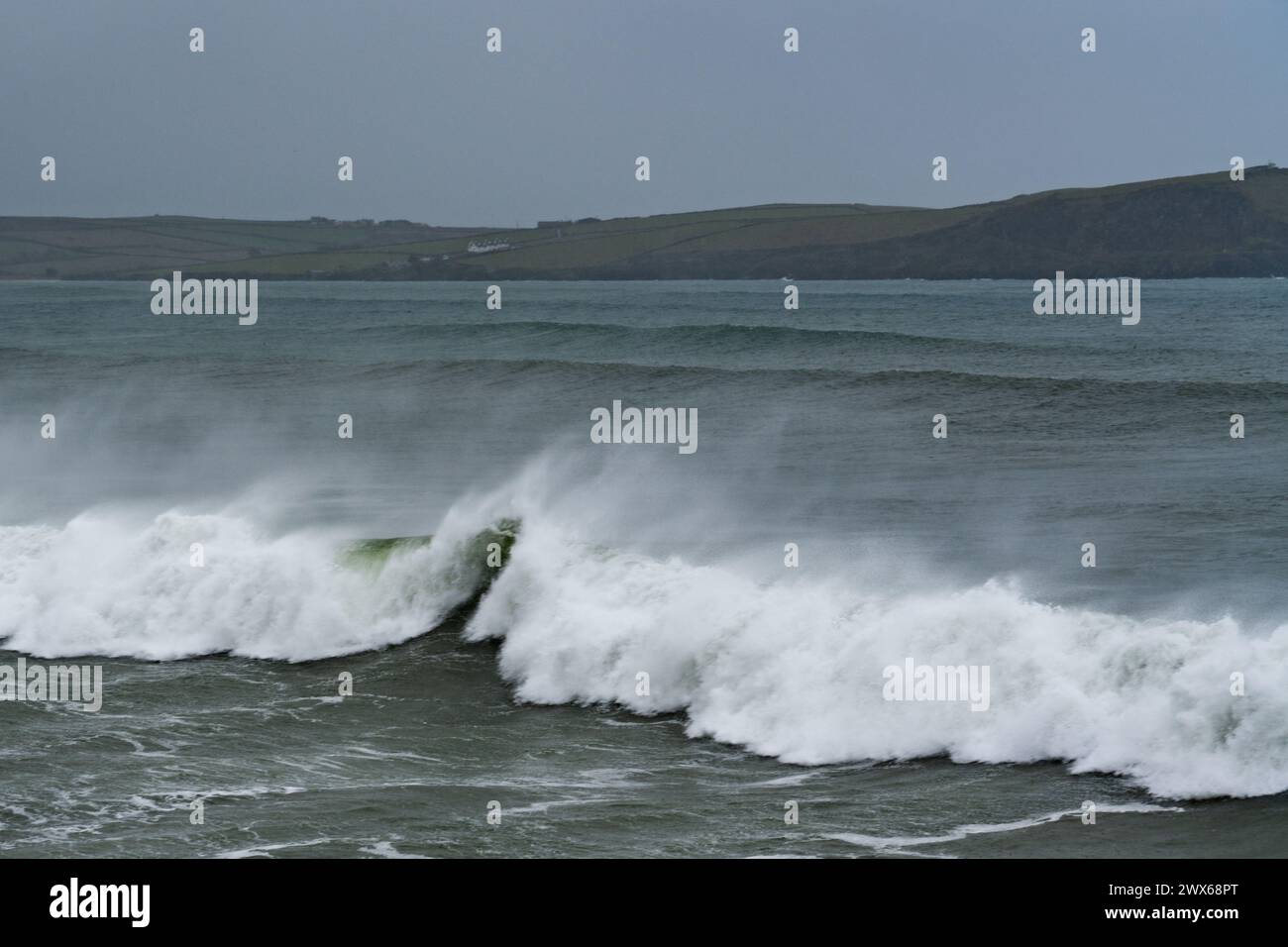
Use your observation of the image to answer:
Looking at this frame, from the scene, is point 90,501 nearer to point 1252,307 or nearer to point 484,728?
point 484,728

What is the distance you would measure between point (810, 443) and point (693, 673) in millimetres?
14112

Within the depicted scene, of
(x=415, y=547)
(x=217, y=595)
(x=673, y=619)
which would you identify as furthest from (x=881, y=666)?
(x=217, y=595)

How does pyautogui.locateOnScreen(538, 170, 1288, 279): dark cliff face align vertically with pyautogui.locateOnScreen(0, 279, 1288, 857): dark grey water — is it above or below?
above

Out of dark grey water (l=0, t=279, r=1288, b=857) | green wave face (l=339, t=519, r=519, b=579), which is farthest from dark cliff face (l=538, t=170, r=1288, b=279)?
green wave face (l=339, t=519, r=519, b=579)

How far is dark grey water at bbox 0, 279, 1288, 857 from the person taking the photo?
518 inches

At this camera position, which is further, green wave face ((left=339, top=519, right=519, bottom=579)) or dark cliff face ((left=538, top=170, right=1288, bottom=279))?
dark cliff face ((left=538, top=170, right=1288, bottom=279))

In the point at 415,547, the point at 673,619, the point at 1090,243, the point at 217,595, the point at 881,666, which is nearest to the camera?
the point at 881,666

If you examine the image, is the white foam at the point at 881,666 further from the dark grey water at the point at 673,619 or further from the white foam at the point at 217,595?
the white foam at the point at 217,595

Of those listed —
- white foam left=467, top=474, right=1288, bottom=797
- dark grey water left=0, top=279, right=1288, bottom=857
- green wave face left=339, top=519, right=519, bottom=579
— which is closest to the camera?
dark grey water left=0, top=279, right=1288, bottom=857

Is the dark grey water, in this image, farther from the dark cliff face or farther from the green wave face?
the dark cliff face

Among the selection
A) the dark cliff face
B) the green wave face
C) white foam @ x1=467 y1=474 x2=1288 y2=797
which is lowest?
white foam @ x1=467 y1=474 x2=1288 y2=797

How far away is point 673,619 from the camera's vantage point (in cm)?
1806

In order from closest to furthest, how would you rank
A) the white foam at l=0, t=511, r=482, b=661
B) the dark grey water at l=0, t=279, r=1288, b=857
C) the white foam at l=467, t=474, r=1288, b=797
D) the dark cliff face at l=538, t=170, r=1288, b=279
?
1. the dark grey water at l=0, t=279, r=1288, b=857
2. the white foam at l=467, t=474, r=1288, b=797
3. the white foam at l=0, t=511, r=482, b=661
4. the dark cliff face at l=538, t=170, r=1288, b=279

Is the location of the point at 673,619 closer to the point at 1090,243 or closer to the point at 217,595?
the point at 217,595
